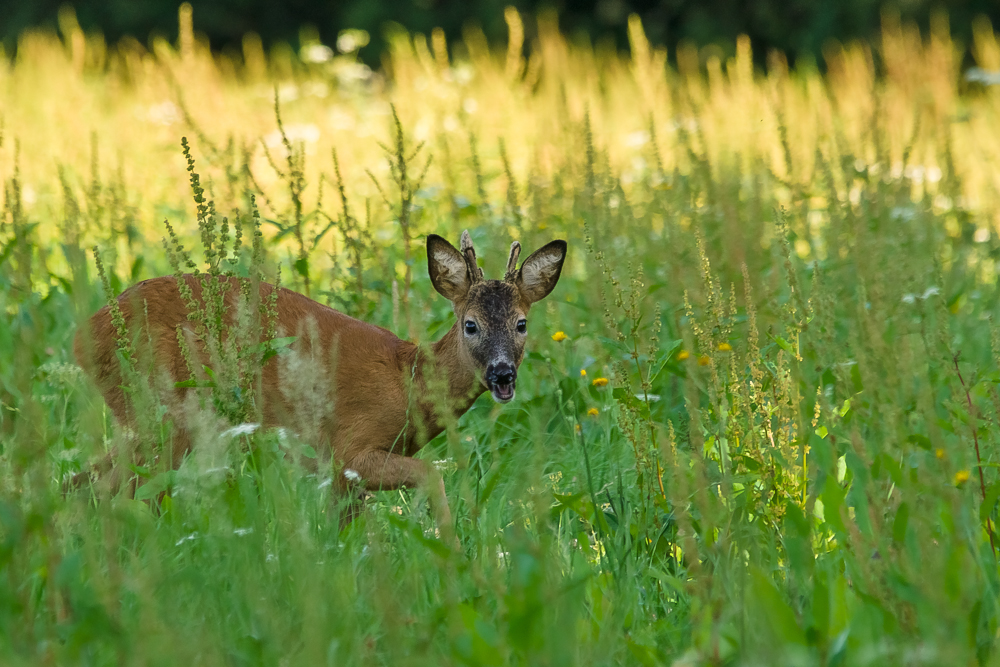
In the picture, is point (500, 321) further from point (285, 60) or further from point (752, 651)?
point (285, 60)

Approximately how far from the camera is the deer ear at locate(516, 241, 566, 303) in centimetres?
368

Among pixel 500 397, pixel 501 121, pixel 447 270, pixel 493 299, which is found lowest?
pixel 500 397

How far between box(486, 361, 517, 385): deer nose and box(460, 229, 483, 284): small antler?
40cm

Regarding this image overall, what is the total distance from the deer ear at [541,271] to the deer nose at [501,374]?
0.40 metres

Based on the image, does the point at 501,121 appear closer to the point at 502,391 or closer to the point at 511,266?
the point at 511,266

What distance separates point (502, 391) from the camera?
3.40 meters

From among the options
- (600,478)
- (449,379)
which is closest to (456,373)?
(449,379)

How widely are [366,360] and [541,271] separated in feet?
2.17

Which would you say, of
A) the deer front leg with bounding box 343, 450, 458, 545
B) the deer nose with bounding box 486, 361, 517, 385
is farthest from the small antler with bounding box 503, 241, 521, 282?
the deer front leg with bounding box 343, 450, 458, 545

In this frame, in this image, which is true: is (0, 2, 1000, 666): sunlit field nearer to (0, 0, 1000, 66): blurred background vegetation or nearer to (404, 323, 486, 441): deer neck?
(404, 323, 486, 441): deer neck

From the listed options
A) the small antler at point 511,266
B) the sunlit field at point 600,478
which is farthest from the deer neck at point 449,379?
the small antler at point 511,266

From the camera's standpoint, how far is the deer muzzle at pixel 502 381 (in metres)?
3.40

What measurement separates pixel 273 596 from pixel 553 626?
55 cm

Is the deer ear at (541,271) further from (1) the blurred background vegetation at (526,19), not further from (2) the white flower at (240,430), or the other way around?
(1) the blurred background vegetation at (526,19)
